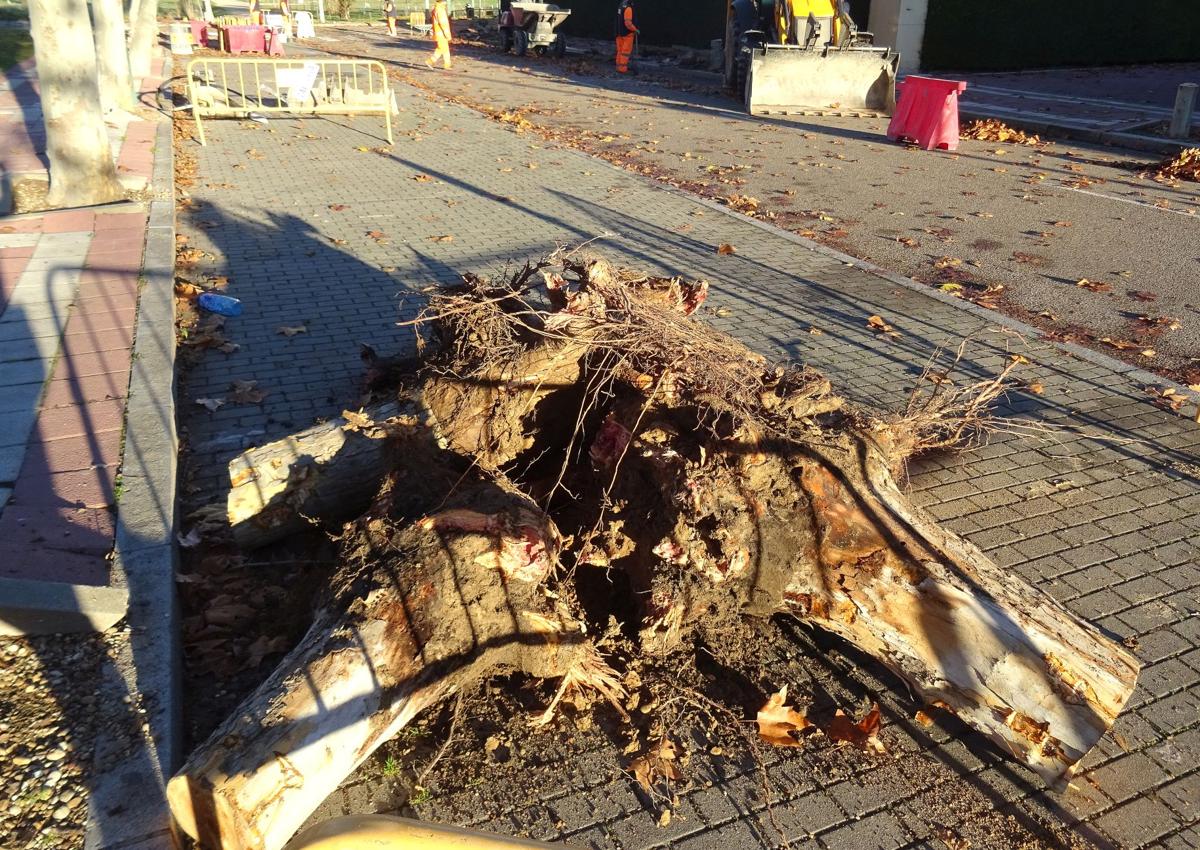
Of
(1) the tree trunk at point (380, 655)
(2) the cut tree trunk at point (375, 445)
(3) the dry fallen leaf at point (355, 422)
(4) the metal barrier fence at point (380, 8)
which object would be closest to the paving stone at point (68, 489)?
(2) the cut tree trunk at point (375, 445)

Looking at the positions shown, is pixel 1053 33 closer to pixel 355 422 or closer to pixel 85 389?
pixel 355 422

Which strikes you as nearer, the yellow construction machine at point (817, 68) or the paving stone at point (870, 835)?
the paving stone at point (870, 835)

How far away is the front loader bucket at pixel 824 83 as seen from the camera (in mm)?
18609

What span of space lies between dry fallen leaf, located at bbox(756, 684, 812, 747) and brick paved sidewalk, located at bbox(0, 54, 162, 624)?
283 cm

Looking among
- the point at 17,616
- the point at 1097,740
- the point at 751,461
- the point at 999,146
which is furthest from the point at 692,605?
the point at 999,146

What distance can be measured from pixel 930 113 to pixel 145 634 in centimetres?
1523

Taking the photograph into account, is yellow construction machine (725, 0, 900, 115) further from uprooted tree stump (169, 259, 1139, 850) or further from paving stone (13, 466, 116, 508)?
paving stone (13, 466, 116, 508)

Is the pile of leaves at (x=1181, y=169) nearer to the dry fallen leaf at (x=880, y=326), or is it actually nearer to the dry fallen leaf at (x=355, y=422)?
the dry fallen leaf at (x=880, y=326)

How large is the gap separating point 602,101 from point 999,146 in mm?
8790

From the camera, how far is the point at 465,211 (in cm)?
1081

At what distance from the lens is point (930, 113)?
50.8 feet

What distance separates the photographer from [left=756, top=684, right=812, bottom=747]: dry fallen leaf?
3529 mm

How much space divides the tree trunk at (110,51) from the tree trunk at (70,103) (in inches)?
223

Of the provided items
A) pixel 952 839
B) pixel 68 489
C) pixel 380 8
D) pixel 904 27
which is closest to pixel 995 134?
pixel 904 27
